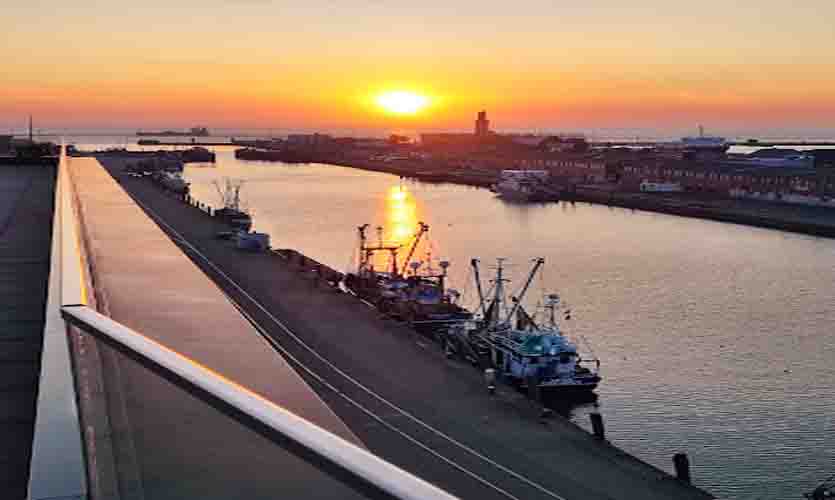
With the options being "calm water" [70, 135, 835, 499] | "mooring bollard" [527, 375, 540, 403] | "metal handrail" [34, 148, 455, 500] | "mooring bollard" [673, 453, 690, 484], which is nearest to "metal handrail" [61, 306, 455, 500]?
"metal handrail" [34, 148, 455, 500]

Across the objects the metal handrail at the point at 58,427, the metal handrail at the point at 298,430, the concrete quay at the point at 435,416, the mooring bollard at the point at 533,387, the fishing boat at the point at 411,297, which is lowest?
the mooring bollard at the point at 533,387

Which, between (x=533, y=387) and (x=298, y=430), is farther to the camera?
(x=533, y=387)

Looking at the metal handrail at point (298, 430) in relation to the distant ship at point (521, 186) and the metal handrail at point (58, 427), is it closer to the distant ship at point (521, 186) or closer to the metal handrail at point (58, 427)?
the metal handrail at point (58, 427)

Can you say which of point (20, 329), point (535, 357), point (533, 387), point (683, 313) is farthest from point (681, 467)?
point (683, 313)

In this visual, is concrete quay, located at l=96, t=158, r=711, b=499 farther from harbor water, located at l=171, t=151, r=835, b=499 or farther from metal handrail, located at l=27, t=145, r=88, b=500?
metal handrail, located at l=27, t=145, r=88, b=500

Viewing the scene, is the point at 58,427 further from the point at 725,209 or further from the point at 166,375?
the point at 725,209

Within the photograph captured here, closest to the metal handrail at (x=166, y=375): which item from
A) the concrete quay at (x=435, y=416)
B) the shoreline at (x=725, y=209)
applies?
the concrete quay at (x=435, y=416)

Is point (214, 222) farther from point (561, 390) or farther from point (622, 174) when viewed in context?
point (622, 174)
